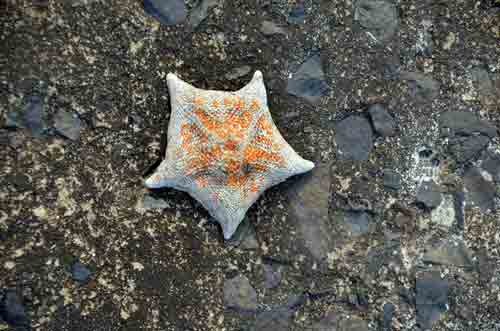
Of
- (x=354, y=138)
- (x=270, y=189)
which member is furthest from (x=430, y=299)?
(x=270, y=189)

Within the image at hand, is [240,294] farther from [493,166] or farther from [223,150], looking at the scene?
[493,166]

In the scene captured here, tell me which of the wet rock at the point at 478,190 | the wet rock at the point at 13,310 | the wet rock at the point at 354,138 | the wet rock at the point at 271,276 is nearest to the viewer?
the wet rock at the point at 13,310

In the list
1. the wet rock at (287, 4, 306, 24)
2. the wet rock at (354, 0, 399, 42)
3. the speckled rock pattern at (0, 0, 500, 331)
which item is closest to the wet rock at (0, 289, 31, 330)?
the speckled rock pattern at (0, 0, 500, 331)

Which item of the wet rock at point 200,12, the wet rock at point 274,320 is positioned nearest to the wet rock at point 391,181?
the wet rock at point 274,320

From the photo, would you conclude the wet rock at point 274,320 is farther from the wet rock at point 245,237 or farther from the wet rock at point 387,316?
the wet rock at point 387,316

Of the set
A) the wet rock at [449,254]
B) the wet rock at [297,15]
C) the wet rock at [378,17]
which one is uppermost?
the wet rock at [378,17]

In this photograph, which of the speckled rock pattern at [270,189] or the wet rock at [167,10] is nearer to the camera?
the speckled rock pattern at [270,189]
